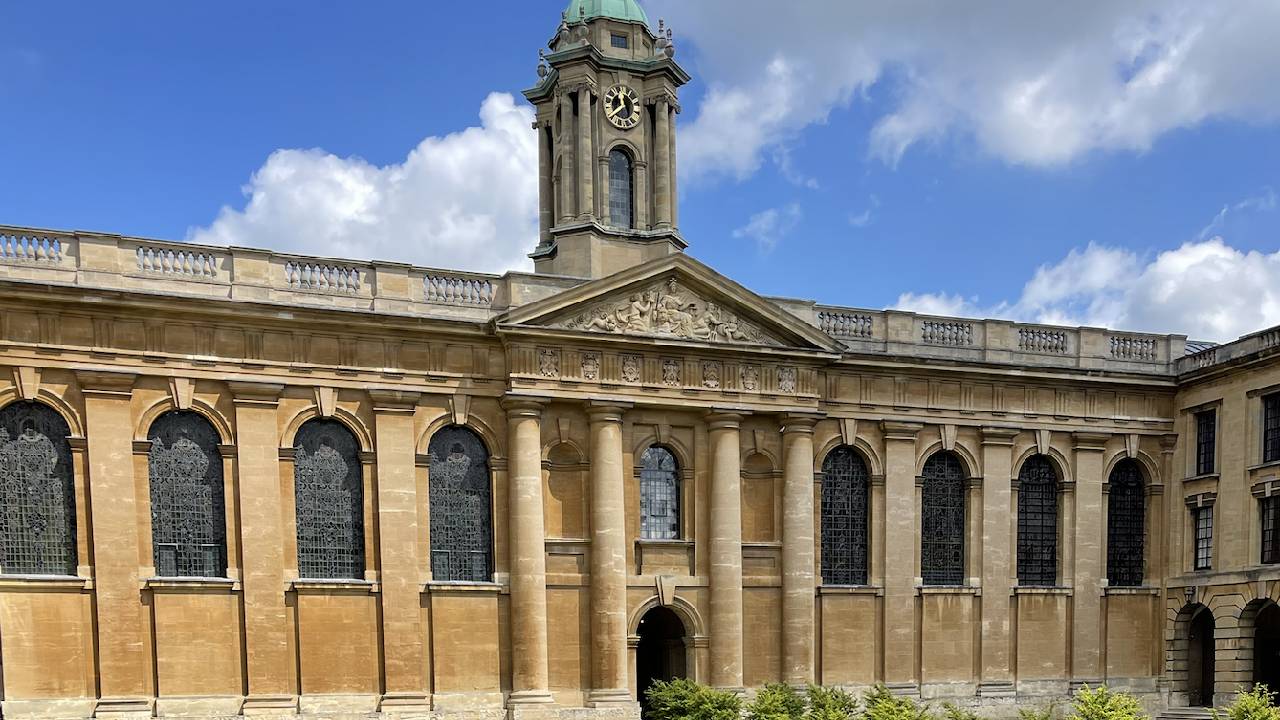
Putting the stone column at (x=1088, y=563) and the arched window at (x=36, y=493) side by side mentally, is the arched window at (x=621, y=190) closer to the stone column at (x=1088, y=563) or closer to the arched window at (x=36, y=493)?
the stone column at (x=1088, y=563)

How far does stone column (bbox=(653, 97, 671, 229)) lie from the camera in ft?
112

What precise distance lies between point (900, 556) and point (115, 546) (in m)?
20.9

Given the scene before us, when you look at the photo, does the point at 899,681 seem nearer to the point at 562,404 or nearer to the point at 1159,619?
the point at 1159,619

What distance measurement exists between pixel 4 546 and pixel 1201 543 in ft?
108

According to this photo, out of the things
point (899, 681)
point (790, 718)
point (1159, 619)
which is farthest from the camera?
point (1159, 619)

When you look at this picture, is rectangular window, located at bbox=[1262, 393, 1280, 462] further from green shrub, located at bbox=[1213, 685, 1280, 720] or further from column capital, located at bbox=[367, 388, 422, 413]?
column capital, located at bbox=[367, 388, 422, 413]

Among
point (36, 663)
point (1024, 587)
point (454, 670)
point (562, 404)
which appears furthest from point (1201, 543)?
point (36, 663)

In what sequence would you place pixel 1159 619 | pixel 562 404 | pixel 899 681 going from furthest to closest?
pixel 1159 619 → pixel 899 681 → pixel 562 404

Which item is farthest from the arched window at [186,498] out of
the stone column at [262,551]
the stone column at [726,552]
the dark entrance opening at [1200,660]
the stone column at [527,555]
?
the dark entrance opening at [1200,660]

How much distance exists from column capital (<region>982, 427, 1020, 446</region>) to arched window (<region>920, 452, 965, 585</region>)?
42.4 inches

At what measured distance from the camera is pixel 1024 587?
3444 centimetres

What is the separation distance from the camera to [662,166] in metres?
34.4

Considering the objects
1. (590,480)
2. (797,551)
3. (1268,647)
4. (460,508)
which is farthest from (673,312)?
(1268,647)

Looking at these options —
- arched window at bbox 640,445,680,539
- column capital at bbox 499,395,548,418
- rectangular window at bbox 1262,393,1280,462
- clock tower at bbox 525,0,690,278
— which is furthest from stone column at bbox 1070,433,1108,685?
column capital at bbox 499,395,548,418
